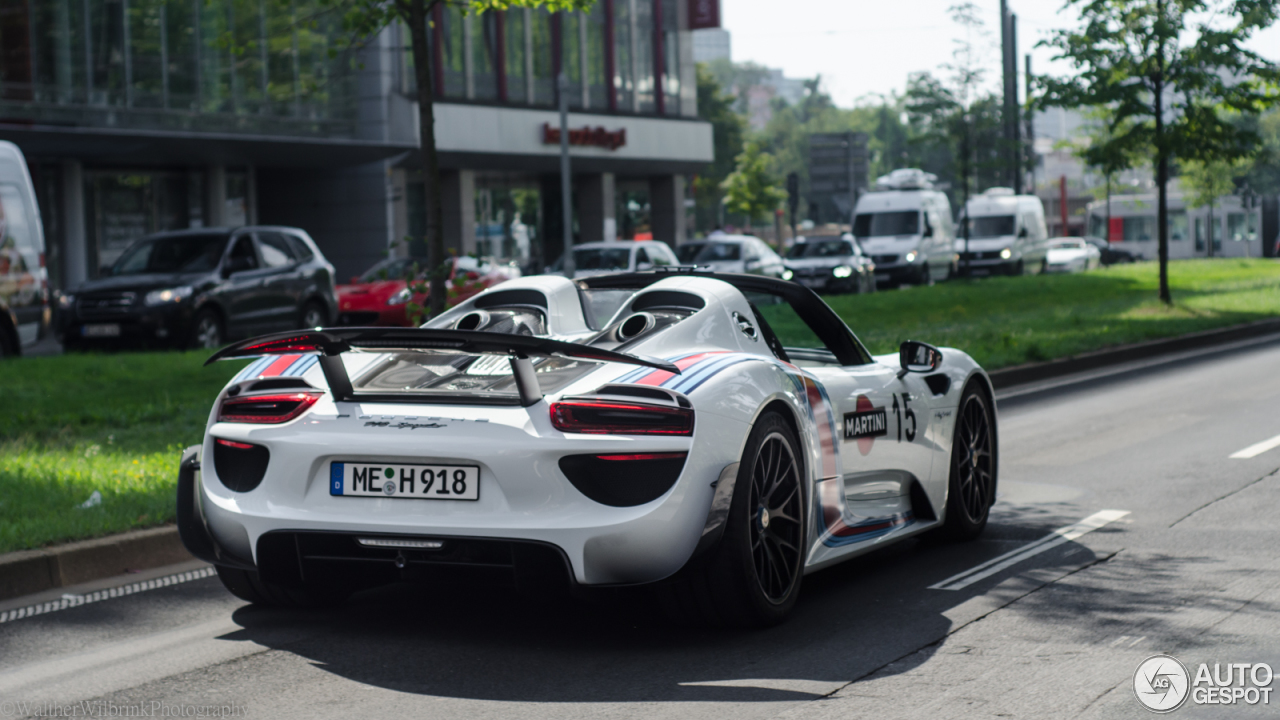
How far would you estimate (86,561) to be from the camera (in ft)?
20.7

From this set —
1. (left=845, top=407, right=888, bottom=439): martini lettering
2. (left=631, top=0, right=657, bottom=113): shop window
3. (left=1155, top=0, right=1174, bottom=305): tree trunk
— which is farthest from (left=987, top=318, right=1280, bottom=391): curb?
(left=631, top=0, right=657, bottom=113): shop window

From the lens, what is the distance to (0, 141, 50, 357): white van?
15922 mm

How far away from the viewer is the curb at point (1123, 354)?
15.0 metres

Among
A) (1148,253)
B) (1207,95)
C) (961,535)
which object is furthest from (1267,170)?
(961,535)

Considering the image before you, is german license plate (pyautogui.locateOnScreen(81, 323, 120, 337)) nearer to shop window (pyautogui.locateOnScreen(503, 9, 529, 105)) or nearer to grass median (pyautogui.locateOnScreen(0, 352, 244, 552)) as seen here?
grass median (pyautogui.locateOnScreen(0, 352, 244, 552))

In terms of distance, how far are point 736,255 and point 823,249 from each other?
3.64m

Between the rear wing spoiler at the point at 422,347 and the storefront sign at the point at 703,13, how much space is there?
1836 inches

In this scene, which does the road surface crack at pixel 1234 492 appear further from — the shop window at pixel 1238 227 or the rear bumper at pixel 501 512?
the shop window at pixel 1238 227

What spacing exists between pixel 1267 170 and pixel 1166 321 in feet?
252

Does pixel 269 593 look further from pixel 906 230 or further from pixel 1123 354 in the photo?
pixel 906 230

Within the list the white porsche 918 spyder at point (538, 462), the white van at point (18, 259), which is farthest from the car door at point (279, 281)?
the white porsche 918 spyder at point (538, 462)

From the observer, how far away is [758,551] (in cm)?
490

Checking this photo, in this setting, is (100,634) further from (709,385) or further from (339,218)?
(339,218)

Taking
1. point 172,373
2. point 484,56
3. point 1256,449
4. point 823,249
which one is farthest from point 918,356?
point 484,56
